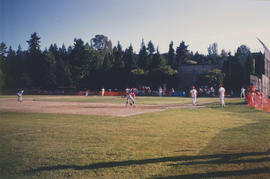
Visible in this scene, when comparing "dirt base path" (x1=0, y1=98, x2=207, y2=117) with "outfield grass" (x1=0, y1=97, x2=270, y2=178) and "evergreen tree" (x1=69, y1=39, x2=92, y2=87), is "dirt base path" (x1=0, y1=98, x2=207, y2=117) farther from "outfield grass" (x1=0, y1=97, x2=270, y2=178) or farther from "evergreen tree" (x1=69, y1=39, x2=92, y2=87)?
"evergreen tree" (x1=69, y1=39, x2=92, y2=87)

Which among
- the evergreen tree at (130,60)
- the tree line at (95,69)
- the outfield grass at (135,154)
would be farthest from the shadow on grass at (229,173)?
the evergreen tree at (130,60)

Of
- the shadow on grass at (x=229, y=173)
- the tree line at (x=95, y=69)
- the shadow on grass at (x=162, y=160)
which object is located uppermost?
the tree line at (x=95, y=69)

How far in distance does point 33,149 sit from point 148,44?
290 feet

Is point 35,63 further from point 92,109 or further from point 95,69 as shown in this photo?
point 92,109

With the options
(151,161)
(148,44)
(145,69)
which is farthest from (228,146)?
(148,44)

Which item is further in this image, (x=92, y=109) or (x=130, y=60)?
(x=130, y=60)

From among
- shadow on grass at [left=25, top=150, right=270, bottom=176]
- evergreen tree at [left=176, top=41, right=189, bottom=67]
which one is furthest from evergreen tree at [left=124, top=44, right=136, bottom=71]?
shadow on grass at [left=25, top=150, right=270, bottom=176]

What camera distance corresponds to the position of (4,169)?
476 centimetres

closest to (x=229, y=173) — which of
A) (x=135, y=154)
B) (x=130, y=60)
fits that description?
(x=135, y=154)

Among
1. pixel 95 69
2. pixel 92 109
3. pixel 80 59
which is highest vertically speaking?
pixel 80 59

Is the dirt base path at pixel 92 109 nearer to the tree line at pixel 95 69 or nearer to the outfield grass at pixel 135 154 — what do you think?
the outfield grass at pixel 135 154

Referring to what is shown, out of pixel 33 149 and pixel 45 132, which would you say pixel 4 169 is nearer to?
pixel 33 149

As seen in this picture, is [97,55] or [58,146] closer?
[58,146]

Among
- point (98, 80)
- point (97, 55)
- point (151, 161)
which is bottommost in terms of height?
point (151, 161)
